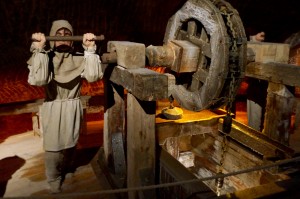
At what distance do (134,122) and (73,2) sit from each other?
445 cm

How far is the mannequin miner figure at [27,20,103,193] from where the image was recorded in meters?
3.43

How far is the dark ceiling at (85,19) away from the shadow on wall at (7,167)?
272 cm

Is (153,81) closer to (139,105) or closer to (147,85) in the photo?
(147,85)

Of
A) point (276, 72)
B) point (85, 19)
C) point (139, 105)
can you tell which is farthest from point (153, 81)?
point (85, 19)

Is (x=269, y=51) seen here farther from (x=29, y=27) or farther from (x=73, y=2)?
(x=29, y=27)

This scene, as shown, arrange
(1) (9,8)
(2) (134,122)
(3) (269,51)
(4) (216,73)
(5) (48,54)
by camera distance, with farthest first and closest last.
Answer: (1) (9,8) → (3) (269,51) → (4) (216,73) → (5) (48,54) → (2) (134,122)

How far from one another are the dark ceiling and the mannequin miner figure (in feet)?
8.42

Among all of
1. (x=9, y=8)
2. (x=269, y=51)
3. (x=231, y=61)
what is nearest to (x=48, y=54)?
(x=231, y=61)

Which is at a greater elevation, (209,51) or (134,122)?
(209,51)

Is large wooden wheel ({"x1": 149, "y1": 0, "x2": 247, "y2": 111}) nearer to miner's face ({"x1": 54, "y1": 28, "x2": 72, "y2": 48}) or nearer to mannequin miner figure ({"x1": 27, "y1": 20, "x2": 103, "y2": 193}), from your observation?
mannequin miner figure ({"x1": 27, "y1": 20, "x2": 103, "y2": 193})

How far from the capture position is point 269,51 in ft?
17.2

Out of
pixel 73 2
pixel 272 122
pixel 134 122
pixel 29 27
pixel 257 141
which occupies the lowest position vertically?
pixel 257 141

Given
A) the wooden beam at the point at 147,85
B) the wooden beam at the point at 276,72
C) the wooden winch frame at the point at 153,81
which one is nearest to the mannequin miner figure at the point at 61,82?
the wooden winch frame at the point at 153,81

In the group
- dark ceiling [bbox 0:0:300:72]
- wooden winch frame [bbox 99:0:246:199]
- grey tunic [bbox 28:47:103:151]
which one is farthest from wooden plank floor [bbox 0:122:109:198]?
dark ceiling [bbox 0:0:300:72]
